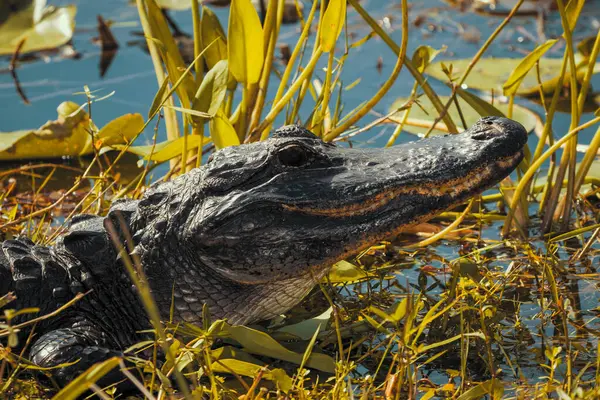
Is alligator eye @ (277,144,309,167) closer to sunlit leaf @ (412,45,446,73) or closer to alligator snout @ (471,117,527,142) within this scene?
alligator snout @ (471,117,527,142)

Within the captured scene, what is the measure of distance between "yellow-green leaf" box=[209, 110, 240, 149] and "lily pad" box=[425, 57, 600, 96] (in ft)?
8.40

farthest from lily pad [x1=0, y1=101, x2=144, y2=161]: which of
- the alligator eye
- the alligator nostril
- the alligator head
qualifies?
Answer: the alligator nostril

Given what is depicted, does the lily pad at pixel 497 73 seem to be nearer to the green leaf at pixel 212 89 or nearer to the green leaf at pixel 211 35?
the green leaf at pixel 211 35

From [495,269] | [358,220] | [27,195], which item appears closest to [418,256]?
[495,269]

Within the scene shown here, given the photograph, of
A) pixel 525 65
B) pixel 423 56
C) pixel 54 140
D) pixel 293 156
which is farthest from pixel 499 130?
pixel 54 140

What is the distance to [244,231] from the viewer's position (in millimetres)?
2781

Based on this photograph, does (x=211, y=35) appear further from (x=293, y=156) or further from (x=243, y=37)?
(x=293, y=156)

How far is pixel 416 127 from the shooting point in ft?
16.9

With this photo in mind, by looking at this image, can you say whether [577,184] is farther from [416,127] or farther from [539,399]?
[539,399]

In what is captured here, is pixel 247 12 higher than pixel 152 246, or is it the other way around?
pixel 247 12

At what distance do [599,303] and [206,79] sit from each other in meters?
1.71

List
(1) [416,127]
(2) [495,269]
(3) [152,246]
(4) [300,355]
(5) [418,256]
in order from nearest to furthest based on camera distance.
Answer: (4) [300,355]
(3) [152,246]
(2) [495,269]
(5) [418,256]
(1) [416,127]

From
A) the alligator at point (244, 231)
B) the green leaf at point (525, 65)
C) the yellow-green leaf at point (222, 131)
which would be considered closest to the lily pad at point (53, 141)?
the yellow-green leaf at point (222, 131)

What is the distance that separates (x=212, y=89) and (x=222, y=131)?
241 mm
